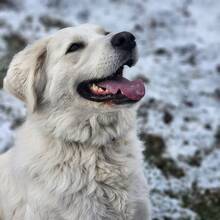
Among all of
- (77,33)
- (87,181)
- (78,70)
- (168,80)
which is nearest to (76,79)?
(78,70)

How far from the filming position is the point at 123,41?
409 centimetres

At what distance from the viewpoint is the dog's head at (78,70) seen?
161 inches

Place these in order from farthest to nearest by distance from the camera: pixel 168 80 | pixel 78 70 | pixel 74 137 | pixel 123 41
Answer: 1. pixel 168 80
2. pixel 74 137
3. pixel 78 70
4. pixel 123 41

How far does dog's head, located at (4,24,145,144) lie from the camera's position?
13.4 feet

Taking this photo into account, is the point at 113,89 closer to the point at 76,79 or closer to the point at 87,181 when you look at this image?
the point at 76,79

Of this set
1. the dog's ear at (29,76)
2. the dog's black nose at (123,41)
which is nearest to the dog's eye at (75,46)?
the dog's ear at (29,76)

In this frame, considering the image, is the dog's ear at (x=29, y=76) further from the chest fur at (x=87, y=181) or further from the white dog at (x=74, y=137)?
the chest fur at (x=87, y=181)

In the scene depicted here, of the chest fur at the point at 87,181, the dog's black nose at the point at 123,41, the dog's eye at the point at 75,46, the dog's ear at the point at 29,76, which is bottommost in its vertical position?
the chest fur at the point at 87,181

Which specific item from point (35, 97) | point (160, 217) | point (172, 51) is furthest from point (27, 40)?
point (35, 97)

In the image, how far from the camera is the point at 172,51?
8.46m

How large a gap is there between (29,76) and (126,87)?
0.71m

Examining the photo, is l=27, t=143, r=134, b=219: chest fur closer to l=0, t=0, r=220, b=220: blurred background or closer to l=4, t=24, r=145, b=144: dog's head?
l=4, t=24, r=145, b=144: dog's head

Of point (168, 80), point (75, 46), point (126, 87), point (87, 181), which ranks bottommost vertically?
point (87, 181)

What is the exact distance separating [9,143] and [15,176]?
212 cm
